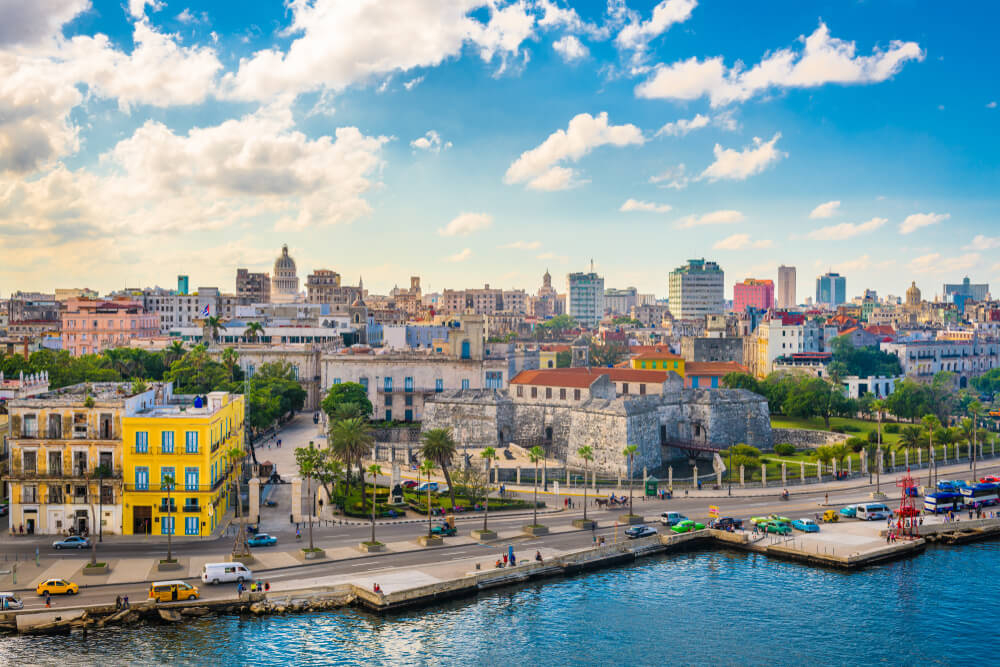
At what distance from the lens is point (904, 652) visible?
51.9 metres

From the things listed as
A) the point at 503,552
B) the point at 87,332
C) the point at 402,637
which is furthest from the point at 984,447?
the point at 87,332

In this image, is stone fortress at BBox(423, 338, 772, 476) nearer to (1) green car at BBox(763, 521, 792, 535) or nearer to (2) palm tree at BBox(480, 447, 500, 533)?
(2) palm tree at BBox(480, 447, 500, 533)

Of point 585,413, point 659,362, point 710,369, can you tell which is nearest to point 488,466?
point 585,413

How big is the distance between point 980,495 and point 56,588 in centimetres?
7515

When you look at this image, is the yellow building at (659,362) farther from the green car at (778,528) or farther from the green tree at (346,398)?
the green car at (778,528)

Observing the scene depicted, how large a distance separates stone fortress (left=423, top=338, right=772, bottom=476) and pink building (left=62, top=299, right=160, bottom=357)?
275ft

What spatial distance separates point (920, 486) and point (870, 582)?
29397mm

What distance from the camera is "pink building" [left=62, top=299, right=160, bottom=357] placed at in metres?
169

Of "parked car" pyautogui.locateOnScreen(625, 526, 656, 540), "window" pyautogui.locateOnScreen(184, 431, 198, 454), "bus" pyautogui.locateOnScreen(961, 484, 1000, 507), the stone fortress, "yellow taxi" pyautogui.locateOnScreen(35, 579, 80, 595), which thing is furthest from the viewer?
the stone fortress

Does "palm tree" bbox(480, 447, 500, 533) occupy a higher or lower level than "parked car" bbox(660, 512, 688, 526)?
higher

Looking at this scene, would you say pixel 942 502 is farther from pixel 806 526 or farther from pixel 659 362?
pixel 659 362

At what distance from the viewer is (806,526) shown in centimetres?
7319

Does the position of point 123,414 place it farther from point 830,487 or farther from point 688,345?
point 688,345

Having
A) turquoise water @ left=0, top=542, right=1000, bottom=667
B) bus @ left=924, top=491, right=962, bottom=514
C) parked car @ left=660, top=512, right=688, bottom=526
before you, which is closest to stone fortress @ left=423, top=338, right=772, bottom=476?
parked car @ left=660, top=512, right=688, bottom=526
